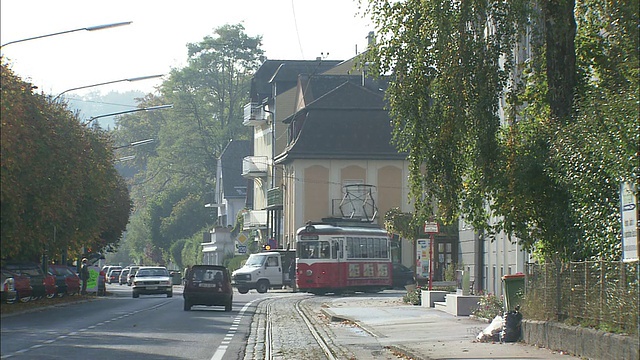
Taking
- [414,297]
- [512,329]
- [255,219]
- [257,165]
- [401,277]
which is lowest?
[512,329]

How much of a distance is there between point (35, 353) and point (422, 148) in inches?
300

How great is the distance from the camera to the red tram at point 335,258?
5409 cm

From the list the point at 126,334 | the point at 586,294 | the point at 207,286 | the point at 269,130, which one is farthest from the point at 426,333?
the point at 269,130

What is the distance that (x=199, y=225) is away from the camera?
114m

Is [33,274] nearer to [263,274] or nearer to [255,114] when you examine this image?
[263,274]

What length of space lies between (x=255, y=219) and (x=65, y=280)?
146 feet

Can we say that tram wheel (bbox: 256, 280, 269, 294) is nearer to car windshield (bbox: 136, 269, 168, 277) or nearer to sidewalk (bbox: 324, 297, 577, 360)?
car windshield (bbox: 136, 269, 168, 277)

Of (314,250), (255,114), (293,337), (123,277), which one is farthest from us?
(123,277)

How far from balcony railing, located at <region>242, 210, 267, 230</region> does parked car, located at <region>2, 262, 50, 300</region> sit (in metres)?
48.4

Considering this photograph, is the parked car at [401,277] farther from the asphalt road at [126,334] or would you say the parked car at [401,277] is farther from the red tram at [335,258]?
the asphalt road at [126,334]

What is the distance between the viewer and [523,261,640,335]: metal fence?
16.0 meters

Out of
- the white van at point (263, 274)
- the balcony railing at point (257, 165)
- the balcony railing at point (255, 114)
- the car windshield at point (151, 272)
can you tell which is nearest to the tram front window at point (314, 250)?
the car windshield at point (151, 272)

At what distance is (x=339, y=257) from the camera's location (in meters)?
54.1

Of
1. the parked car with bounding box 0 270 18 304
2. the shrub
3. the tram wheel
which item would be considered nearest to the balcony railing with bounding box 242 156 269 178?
the tram wheel
